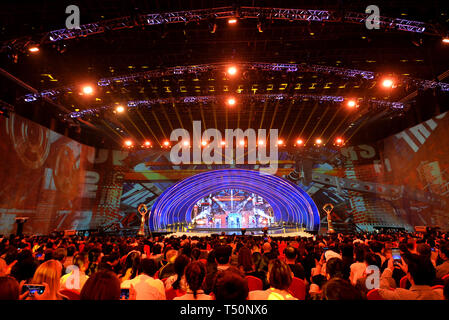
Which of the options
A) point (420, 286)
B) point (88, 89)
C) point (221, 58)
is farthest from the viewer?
point (88, 89)

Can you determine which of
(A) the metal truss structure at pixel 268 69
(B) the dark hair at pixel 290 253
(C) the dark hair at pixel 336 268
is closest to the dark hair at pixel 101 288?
(C) the dark hair at pixel 336 268

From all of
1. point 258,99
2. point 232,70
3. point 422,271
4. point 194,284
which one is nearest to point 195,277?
point 194,284

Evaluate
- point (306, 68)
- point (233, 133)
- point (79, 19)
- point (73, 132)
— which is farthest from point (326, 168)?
point (73, 132)

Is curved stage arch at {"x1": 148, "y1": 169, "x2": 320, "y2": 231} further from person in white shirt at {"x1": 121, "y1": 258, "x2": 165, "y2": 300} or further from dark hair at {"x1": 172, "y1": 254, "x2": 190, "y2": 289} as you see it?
person in white shirt at {"x1": 121, "y1": 258, "x2": 165, "y2": 300}

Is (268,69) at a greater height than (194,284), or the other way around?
(268,69)

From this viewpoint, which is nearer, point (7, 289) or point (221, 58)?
point (7, 289)

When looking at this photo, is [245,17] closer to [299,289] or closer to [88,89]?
[299,289]

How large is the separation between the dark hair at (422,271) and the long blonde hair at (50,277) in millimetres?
4475

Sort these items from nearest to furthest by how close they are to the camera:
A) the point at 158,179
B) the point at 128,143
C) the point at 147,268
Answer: the point at 147,268
the point at 128,143
the point at 158,179

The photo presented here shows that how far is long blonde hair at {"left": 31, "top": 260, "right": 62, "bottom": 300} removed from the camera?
10.1ft

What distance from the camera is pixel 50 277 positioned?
311cm

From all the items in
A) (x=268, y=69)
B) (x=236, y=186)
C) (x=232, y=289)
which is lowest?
(x=232, y=289)

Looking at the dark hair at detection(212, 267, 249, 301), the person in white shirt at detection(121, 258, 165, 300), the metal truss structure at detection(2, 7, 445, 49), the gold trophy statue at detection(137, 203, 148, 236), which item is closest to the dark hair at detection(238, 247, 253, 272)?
the person in white shirt at detection(121, 258, 165, 300)

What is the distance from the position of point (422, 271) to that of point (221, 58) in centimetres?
1379
